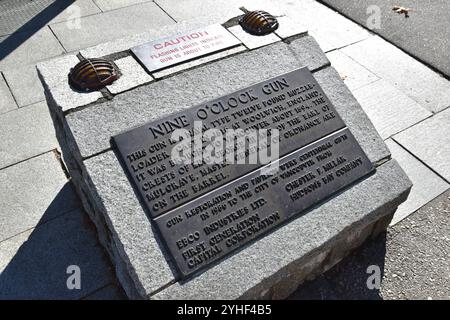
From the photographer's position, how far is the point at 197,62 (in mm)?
3838

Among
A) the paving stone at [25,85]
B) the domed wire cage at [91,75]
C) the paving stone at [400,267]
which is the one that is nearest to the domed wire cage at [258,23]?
the domed wire cage at [91,75]

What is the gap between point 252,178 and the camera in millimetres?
3381

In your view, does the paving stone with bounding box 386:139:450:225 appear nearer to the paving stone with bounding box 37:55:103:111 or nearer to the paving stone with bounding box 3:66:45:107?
the paving stone with bounding box 37:55:103:111

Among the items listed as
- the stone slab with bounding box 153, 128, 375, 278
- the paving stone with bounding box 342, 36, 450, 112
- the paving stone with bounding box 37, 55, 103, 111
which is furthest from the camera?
the paving stone with bounding box 342, 36, 450, 112

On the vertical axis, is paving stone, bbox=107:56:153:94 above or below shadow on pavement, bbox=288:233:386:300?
above

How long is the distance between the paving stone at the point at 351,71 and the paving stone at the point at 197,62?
248 centimetres

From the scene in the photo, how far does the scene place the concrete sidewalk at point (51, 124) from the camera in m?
3.79

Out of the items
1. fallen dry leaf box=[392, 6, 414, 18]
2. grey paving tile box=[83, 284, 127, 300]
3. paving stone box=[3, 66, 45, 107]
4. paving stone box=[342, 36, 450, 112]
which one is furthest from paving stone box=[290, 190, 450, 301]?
fallen dry leaf box=[392, 6, 414, 18]

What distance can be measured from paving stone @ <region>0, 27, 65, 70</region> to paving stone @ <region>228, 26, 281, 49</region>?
331 centimetres

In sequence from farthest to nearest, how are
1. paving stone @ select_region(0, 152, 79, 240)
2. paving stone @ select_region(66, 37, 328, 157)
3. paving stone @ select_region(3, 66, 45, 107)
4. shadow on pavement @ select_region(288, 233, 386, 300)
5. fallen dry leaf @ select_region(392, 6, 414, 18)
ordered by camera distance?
fallen dry leaf @ select_region(392, 6, 414, 18), paving stone @ select_region(3, 66, 45, 107), paving stone @ select_region(0, 152, 79, 240), shadow on pavement @ select_region(288, 233, 386, 300), paving stone @ select_region(66, 37, 328, 157)

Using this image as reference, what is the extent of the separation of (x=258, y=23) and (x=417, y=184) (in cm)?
244

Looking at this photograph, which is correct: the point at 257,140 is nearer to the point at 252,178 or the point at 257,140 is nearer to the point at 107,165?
the point at 252,178

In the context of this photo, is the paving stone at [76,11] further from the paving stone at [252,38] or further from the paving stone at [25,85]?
the paving stone at [252,38]

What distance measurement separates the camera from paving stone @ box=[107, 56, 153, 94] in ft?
11.6
